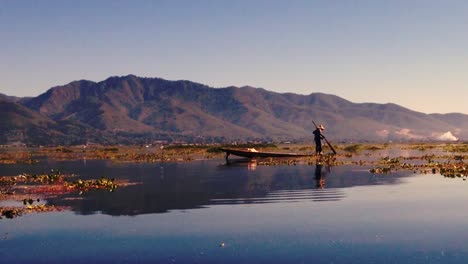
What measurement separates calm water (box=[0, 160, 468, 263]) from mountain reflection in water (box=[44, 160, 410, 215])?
0.10 metres

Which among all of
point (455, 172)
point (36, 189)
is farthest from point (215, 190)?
point (455, 172)

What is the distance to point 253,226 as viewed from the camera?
106ft

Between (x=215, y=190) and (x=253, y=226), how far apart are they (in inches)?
729

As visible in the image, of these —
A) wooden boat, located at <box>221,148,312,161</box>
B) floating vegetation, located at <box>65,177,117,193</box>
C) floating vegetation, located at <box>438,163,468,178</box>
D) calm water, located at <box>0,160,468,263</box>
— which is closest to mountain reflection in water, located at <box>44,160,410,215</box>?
calm water, located at <box>0,160,468,263</box>

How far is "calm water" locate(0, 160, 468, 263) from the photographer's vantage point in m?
25.9

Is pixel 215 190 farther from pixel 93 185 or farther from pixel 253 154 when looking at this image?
pixel 253 154

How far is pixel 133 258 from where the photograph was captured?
2566 cm

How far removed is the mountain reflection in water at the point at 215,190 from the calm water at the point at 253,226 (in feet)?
0.32

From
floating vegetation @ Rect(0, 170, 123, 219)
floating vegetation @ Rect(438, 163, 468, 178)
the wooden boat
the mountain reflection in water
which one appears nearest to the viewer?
floating vegetation @ Rect(0, 170, 123, 219)

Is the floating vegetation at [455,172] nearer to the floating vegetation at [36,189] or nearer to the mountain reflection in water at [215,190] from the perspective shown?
the mountain reflection in water at [215,190]

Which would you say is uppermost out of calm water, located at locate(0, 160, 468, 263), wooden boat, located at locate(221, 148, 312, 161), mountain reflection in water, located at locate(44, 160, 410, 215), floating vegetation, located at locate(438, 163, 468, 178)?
wooden boat, located at locate(221, 148, 312, 161)

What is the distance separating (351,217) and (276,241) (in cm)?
768

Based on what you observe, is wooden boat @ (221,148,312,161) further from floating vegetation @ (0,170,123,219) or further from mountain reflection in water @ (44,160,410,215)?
floating vegetation @ (0,170,123,219)

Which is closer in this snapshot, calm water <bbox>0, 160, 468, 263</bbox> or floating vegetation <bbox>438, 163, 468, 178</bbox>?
calm water <bbox>0, 160, 468, 263</bbox>
